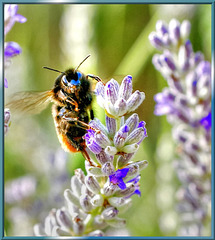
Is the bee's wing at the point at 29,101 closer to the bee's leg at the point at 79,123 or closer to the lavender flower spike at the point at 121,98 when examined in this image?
the bee's leg at the point at 79,123

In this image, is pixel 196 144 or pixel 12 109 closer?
pixel 12 109

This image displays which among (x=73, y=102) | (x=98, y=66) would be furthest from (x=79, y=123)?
(x=98, y=66)

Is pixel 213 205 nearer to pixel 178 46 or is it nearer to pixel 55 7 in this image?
pixel 178 46

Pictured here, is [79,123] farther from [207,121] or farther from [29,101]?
[207,121]

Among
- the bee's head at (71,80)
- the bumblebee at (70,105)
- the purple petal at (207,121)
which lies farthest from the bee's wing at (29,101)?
the purple petal at (207,121)

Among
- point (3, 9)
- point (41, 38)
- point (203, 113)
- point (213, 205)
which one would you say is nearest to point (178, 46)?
point (203, 113)

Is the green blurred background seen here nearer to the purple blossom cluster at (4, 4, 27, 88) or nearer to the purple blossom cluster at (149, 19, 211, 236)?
the purple blossom cluster at (149, 19, 211, 236)
